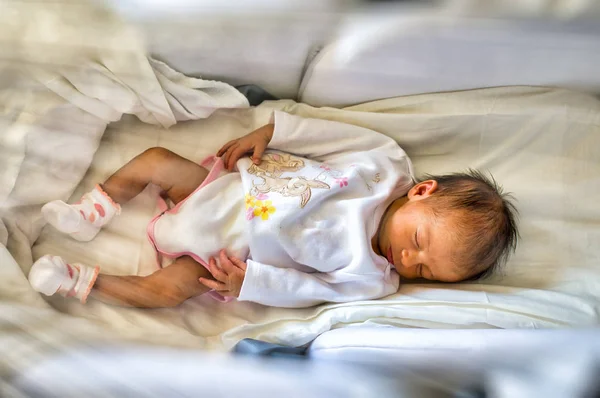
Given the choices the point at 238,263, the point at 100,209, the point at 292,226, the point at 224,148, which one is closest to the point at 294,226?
the point at 292,226

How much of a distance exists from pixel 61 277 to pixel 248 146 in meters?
0.40

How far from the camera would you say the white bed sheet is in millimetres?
820

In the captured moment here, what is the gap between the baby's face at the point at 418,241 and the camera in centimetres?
87

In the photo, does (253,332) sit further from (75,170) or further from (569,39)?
(569,39)

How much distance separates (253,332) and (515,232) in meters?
0.50

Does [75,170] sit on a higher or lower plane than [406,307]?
higher

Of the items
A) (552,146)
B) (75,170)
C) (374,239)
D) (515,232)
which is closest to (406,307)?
(374,239)

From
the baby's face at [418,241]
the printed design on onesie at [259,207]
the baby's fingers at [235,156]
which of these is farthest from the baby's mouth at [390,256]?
the baby's fingers at [235,156]

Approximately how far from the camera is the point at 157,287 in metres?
0.85

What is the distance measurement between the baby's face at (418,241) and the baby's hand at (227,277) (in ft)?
0.87

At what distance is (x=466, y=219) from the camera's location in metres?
0.86

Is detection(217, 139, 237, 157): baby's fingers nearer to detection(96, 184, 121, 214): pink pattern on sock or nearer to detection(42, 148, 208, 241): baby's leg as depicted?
detection(42, 148, 208, 241): baby's leg

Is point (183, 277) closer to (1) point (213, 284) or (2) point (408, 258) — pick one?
(1) point (213, 284)

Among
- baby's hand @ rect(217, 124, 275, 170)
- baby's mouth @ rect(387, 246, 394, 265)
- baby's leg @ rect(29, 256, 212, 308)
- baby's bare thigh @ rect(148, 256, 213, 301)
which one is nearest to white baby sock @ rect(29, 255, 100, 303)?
baby's leg @ rect(29, 256, 212, 308)
